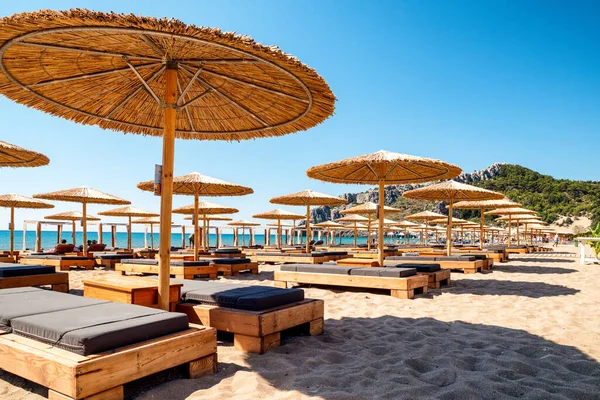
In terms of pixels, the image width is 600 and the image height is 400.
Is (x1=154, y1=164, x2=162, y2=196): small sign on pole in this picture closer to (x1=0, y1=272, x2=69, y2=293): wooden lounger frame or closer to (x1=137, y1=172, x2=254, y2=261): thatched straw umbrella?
(x1=0, y1=272, x2=69, y2=293): wooden lounger frame

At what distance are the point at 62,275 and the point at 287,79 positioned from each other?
529 centimetres

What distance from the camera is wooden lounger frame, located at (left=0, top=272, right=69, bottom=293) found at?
5.73 meters

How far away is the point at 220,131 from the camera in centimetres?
499

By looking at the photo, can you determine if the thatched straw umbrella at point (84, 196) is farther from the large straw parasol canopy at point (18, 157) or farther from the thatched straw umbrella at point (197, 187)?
the large straw parasol canopy at point (18, 157)

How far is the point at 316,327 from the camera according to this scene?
400 centimetres

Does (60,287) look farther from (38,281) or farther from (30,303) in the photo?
(30,303)

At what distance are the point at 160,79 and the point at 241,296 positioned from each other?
2.46m

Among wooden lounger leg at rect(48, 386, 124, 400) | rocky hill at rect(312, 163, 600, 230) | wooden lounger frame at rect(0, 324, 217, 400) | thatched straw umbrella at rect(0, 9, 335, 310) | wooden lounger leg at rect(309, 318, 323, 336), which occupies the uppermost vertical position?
rocky hill at rect(312, 163, 600, 230)

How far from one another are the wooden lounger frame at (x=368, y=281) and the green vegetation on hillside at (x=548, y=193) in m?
57.2

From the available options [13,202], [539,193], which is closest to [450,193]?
[13,202]

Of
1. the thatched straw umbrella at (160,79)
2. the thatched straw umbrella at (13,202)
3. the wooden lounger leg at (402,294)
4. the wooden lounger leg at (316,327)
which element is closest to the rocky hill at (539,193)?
the thatched straw umbrella at (13,202)

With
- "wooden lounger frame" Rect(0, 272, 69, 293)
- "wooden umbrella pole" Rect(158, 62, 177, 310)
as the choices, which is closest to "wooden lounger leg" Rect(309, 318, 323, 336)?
"wooden umbrella pole" Rect(158, 62, 177, 310)

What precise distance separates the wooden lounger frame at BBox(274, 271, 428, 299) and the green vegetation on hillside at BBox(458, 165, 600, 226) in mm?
57185

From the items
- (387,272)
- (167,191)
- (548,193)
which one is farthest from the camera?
(548,193)
